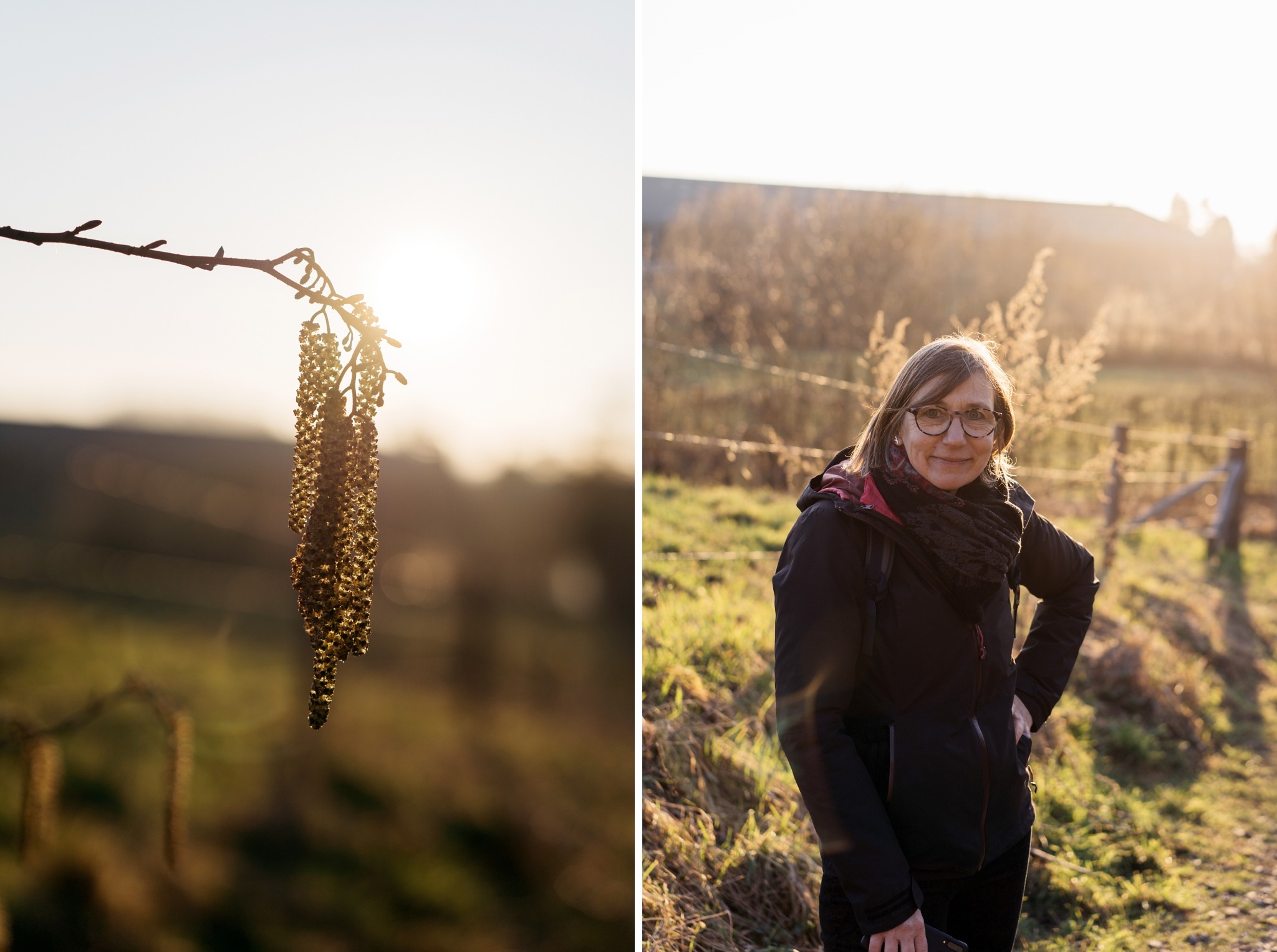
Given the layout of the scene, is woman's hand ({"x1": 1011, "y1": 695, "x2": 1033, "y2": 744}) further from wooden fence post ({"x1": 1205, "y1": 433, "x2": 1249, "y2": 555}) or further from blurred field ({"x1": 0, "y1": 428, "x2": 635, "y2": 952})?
wooden fence post ({"x1": 1205, "y1": 433, "x2": 1249, "y2": 555})

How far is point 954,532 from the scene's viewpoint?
3.44 feet

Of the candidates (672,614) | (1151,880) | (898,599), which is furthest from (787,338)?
(898,599)

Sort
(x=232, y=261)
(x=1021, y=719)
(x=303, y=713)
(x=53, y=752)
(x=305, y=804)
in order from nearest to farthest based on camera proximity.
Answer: (x=232, y=261) → (x=53, y=752) → (x=1021, y=719) → (x=305, y=804) → (x=303, y=713)

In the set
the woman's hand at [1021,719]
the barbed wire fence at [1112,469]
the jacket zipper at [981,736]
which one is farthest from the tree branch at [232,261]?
the barbed wire fence at [1112,469]

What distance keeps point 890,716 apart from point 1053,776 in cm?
186

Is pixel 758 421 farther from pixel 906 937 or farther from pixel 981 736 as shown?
pixel 906 937

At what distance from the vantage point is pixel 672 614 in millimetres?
2480

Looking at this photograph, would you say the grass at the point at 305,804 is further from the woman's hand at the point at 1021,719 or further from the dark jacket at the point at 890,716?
the dark jacket at the point at 890,716

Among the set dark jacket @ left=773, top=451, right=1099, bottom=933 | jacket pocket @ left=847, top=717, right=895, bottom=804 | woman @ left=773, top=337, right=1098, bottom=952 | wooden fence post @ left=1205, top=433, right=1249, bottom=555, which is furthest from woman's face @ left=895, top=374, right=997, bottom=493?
wooden fence post @ left=1205, top=433, right=1249, bottom=555

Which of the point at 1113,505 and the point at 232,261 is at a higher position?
the point at 232,261

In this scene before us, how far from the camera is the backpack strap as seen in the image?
1.00m

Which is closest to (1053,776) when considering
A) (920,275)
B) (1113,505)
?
(1113,505)

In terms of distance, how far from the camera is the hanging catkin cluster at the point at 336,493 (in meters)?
0.69

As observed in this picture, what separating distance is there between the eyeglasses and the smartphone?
1.93 ft
